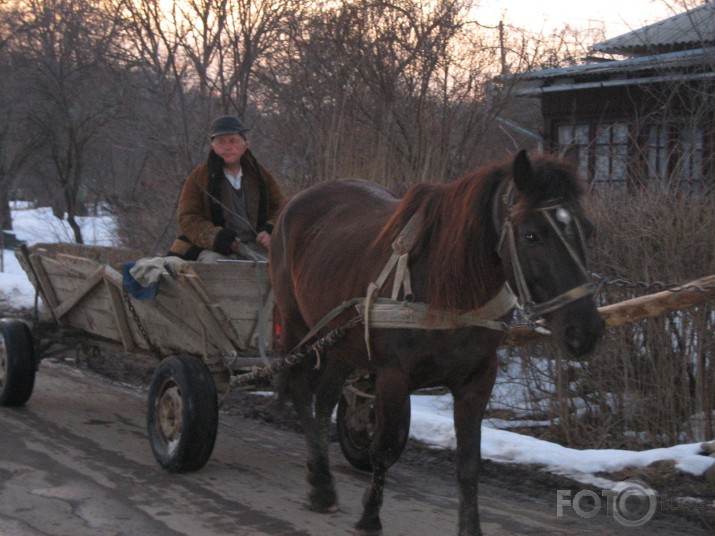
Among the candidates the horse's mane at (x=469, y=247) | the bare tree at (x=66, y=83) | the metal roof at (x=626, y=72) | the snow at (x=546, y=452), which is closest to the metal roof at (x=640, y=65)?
the metal roof at (x=626, y=72)

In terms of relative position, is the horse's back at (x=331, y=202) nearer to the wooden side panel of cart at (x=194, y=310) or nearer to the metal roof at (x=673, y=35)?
the wooden side panel of cart at (x=194, y=310)

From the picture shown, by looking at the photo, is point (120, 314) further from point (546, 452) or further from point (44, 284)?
point (546, 452)

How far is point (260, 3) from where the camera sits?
12.9 meters

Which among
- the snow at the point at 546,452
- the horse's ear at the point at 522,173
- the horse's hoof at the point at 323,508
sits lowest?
the horse's hoof at the point at 323,508

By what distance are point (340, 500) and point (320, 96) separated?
22.4ft

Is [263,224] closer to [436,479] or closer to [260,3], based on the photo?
[436,479]

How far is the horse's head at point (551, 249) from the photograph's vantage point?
12.2 ft

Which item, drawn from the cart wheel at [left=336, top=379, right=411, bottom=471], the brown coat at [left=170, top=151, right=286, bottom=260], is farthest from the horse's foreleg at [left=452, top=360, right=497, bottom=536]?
the brown coat at [left=170, top=151, right=286, bottom=260]

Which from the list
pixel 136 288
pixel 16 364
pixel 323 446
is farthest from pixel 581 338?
pixel 16 364

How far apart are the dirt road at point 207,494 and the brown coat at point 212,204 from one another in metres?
1.48

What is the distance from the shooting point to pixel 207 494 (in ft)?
17.7

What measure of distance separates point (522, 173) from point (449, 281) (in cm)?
63

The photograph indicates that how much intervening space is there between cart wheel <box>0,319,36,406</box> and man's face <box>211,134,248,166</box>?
2.45 metres

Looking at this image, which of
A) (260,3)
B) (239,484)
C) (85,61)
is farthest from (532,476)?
(85,61)
